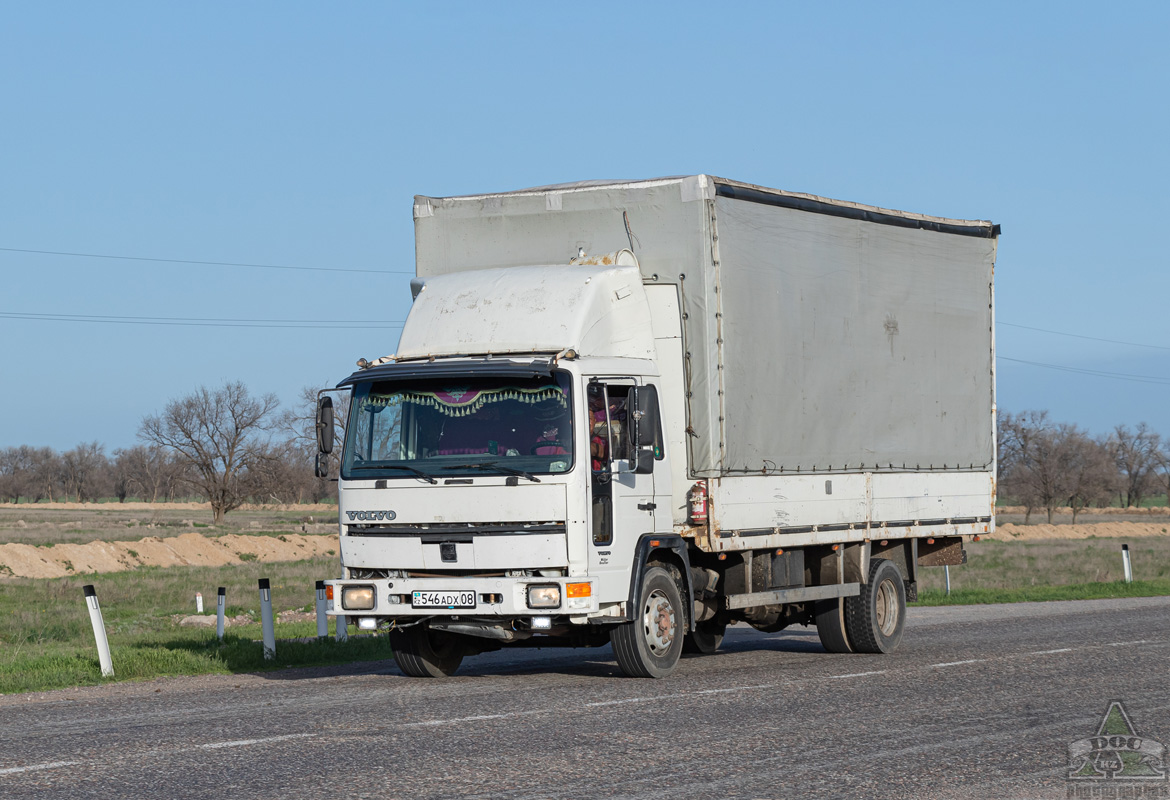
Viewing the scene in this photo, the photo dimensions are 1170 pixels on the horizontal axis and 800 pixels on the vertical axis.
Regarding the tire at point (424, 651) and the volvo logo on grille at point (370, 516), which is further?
the tire at point (424, 651)

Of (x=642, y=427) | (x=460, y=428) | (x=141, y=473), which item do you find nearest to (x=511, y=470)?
(x=460, y=428)

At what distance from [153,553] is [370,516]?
36608 mm

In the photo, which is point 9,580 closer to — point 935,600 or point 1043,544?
point 935,600

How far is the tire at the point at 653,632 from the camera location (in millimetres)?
11820

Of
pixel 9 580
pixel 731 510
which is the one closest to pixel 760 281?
pixel 731 510

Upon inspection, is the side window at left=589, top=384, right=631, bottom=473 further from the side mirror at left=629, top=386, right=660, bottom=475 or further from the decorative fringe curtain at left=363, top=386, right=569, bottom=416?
the decorative fringe curtain at left=363, top=386, right=569, bottom=416

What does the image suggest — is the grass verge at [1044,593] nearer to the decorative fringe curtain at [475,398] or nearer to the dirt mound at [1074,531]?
the decorative fringe curtain at [475,398]

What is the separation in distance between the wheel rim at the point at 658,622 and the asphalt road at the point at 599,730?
347 millimetres

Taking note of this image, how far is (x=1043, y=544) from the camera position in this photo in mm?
57656

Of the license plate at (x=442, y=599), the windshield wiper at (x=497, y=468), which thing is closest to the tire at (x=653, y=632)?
the license plate at (x=442, y=599)

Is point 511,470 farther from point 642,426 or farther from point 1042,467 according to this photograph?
point 1042,467

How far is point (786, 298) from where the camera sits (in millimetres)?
13633

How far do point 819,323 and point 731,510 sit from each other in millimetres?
2535

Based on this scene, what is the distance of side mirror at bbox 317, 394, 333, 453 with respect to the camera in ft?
38.1
